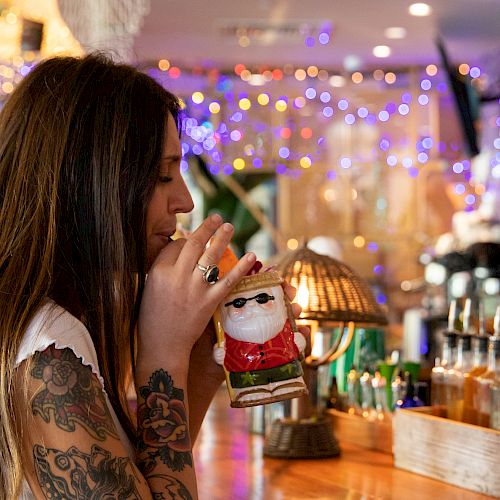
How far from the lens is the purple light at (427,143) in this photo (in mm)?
8211

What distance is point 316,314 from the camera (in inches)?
68.2

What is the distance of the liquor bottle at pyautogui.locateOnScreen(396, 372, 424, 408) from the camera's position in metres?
1.85

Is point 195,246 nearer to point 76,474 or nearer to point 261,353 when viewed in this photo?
point 261,353

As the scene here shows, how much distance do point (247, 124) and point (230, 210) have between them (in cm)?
148

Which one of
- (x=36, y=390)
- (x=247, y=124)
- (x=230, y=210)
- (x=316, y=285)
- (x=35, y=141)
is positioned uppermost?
(x=247, y=124)

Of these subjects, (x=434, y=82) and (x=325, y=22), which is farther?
(x=434, y=82)

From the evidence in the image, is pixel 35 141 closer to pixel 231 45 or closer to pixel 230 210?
pixel 230 210

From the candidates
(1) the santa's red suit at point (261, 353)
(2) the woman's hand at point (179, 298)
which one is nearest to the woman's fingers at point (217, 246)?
(2) the woman's hand at point (179, 298)

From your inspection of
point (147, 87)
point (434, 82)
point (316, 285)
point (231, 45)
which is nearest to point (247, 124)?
point (231, 45)

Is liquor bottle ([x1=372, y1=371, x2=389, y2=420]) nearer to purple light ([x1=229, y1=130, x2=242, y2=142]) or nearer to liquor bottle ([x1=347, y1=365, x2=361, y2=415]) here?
liquor bottle ([x1=347, y1=365, x2=361, y2=415])

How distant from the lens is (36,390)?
963mm

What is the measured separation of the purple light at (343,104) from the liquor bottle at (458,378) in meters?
6.85

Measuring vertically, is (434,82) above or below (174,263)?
above

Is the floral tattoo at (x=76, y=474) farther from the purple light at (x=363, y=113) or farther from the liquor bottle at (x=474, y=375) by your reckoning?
the purple light at (x=363, y=113)
